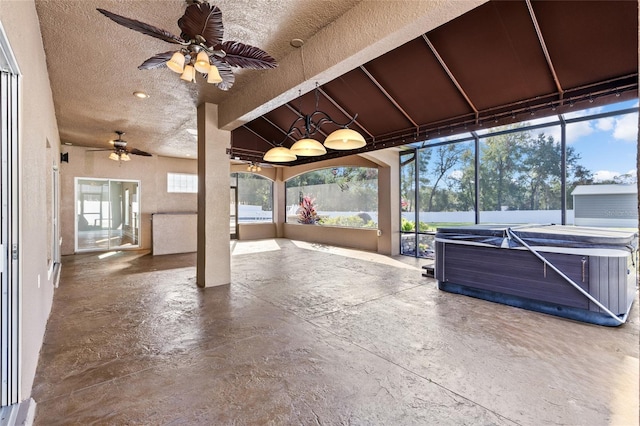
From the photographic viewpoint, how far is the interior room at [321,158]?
2.16 m

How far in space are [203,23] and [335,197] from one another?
28.8 feet

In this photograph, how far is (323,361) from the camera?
2.76 m

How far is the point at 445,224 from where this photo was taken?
309 inches

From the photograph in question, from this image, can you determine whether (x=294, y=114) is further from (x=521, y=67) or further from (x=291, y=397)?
(x=291, y=397)

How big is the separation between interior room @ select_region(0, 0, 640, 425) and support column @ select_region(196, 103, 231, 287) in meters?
0.04

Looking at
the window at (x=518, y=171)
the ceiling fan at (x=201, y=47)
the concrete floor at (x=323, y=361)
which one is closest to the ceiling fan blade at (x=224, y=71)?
the ceiling fan at (x=201, y=47)

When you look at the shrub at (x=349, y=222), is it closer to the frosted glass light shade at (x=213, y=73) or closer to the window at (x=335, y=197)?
the window at (x=335, y=197)

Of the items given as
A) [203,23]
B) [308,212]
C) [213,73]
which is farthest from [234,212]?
[203,23]

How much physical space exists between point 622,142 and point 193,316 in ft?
25.2

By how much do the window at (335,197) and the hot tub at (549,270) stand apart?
4.79 meters

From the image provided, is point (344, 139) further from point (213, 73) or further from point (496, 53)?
point (496, 53)

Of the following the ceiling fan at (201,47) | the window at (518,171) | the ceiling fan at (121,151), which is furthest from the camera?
the ceiling fan at (121,151)

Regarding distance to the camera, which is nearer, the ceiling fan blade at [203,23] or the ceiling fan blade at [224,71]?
the ceiling fan blade at [203,23]

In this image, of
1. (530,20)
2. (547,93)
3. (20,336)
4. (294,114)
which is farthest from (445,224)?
(20,336)
